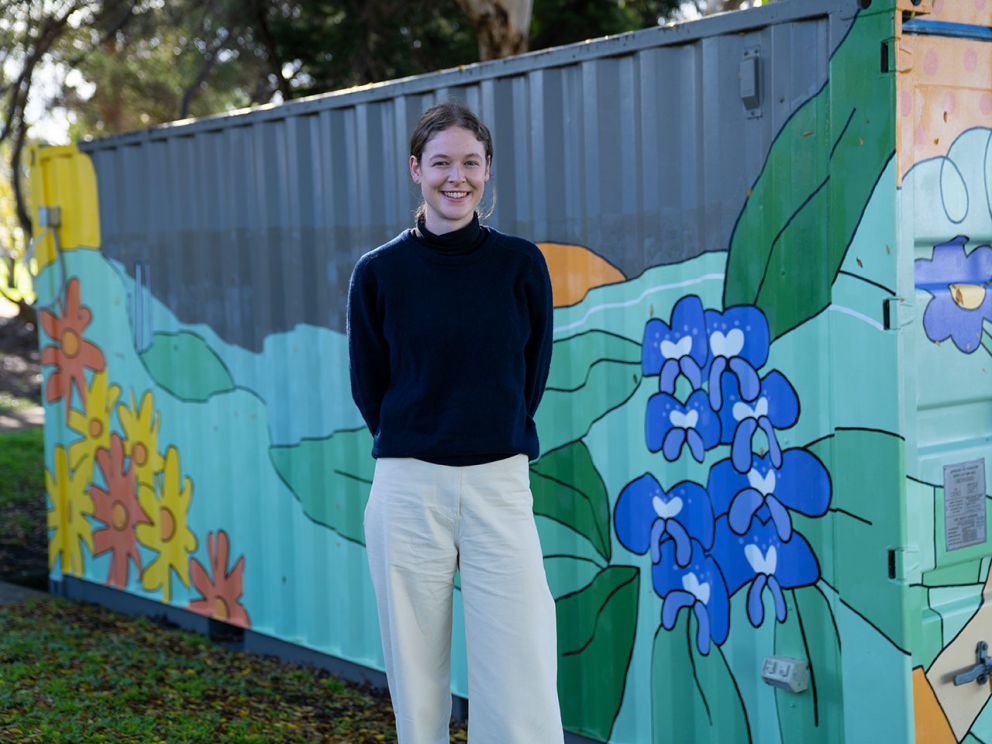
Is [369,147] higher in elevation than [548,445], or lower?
higher

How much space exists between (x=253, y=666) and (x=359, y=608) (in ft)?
2.61

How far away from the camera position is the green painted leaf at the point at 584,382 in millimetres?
4477

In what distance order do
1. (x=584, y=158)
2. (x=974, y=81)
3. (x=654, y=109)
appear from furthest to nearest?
(x=584, y=158) → (x=654, y=109) → (x=974, y=81)

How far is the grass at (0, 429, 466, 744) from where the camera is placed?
5.12 metres

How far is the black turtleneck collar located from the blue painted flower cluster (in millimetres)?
958

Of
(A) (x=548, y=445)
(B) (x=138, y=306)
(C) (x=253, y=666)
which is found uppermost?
(B) (x=138, y=306)

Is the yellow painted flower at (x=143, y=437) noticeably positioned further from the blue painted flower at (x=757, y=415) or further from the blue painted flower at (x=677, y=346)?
the blue painted flower at (x=757, y=415)

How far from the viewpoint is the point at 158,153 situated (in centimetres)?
Result: 666

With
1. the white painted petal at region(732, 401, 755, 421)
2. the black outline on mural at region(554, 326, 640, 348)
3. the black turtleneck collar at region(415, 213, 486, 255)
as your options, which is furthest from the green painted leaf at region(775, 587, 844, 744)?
the black turtleneck collar at region(415, 213, 486, 255)

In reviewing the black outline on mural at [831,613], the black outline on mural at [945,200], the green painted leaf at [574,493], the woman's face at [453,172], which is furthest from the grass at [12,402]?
the black outline on mural at [945,200]

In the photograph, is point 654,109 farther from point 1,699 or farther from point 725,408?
point 1,699

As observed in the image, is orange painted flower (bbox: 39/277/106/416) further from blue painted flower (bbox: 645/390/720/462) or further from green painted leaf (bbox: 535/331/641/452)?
blue painted flower (bbox: 645/390/720/462)

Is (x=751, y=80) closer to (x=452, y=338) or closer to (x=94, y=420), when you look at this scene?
(x=452, y=338)

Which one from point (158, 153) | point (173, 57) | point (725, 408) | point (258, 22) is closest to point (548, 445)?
point (725, 408)
